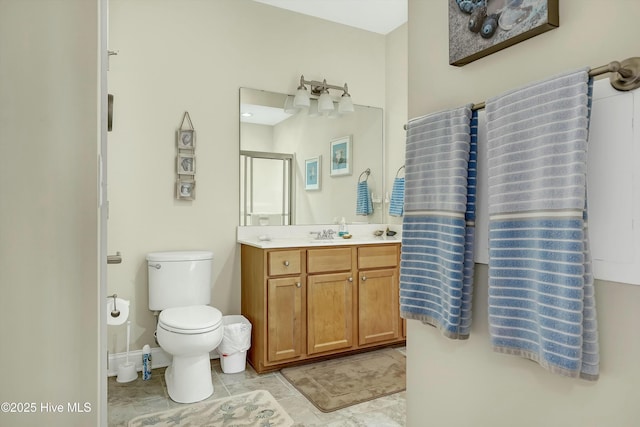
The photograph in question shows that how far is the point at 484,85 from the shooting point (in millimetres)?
1303

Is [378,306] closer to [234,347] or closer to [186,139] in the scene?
[234,347]

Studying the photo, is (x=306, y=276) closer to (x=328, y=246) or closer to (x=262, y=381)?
(x=328, y=246)

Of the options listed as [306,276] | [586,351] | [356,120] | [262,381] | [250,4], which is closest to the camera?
[586,351]

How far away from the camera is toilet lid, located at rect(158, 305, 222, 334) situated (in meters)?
2.35

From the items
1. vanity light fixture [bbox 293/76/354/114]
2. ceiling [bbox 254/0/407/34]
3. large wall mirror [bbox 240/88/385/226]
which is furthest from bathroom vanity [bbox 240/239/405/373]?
ceiling [bbox 254/0/407/34]

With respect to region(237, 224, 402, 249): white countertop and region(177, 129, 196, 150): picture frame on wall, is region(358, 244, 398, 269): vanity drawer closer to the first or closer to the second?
region(237, 224, 402, 249): white countertop

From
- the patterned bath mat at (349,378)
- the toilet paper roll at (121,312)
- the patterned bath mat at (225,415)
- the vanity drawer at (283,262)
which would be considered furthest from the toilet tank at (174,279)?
the patterned bath mat at (349,378)

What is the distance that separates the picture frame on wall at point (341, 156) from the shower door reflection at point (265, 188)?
1.34 feet

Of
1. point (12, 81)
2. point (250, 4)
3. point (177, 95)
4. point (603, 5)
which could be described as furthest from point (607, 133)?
point (250, 4)

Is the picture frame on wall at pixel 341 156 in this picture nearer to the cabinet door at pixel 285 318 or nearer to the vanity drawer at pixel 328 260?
the vanity drawer at pixel 328 260

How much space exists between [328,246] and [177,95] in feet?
5.14

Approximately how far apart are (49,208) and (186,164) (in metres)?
2.13

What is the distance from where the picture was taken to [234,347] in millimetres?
2826

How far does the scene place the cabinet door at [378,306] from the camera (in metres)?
3.16
